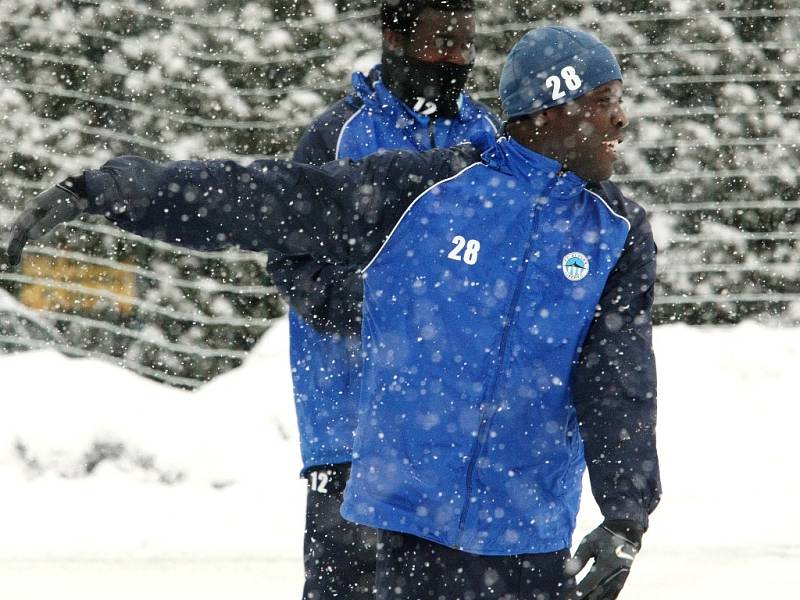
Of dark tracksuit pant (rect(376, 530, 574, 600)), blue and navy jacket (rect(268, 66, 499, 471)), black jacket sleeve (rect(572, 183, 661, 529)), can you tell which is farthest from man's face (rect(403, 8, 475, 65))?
dark tracksuit pant (rect(376, 530, 574, 600))

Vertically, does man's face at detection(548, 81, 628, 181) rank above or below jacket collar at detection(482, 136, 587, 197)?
above

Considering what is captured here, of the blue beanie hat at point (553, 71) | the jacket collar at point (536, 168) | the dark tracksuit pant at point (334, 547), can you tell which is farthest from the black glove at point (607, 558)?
the dark tracksuit pant at point (334, 547)

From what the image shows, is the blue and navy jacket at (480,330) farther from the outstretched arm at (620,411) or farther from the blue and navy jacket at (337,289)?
the blue and navy jacket at (337,289)

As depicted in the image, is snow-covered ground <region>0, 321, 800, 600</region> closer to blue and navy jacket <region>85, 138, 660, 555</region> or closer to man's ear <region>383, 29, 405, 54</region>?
man's ear <region>383, 29, 405, 54</region>

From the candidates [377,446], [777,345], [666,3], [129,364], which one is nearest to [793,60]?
[666,3]

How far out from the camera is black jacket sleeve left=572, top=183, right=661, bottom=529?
264cm

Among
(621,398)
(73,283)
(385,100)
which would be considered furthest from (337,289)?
(73,283)

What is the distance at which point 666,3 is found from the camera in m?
7.34

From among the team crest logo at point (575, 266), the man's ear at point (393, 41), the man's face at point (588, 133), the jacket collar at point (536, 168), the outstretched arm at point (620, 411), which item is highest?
the man's ear at point (393, 41)

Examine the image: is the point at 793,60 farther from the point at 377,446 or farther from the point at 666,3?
the point at 377,446

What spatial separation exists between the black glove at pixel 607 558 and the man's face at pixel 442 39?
1352 mm

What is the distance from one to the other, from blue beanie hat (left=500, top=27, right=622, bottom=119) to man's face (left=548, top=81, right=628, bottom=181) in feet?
0.07

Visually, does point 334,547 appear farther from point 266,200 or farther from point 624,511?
point 266,200

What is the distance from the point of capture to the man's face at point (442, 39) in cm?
351
